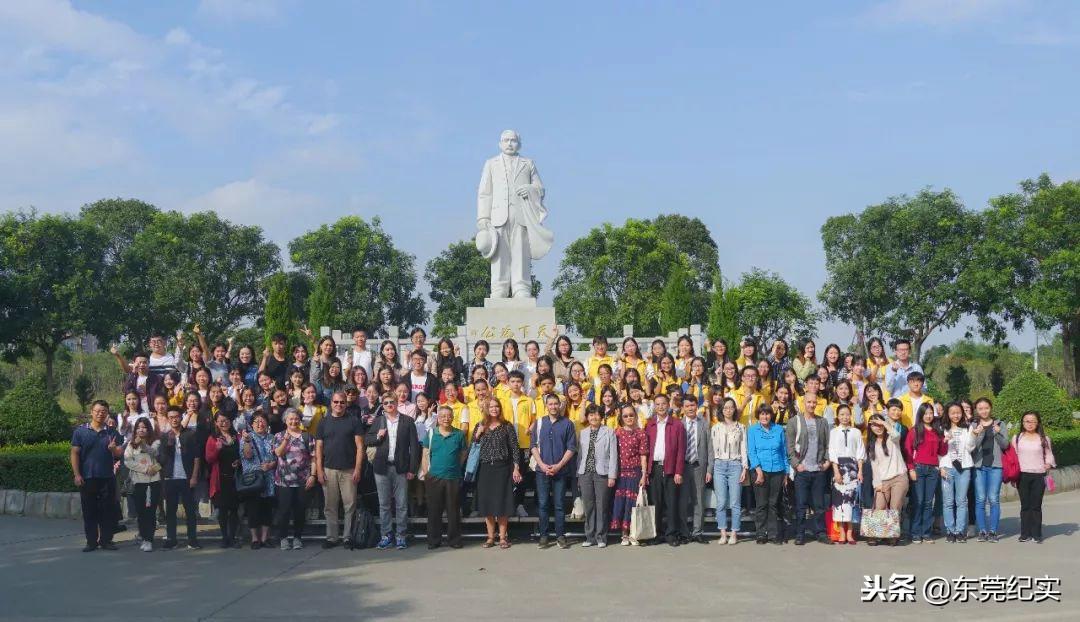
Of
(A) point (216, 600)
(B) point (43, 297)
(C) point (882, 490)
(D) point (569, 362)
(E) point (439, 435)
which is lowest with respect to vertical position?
(A) point (216, 600)

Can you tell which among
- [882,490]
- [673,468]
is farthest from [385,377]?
[882,490]

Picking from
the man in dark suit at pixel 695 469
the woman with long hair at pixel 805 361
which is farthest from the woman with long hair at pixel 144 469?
the woman with long hair at pixel 805 361

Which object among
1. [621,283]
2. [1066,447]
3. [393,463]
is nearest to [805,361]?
[393,463]

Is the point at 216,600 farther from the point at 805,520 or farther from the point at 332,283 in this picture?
the point at 332,283

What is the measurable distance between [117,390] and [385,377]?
2454 cm

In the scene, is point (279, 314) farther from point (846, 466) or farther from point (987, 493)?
point (987, 493)

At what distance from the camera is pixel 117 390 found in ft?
101

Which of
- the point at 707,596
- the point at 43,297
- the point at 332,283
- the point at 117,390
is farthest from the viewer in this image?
the point at 332,283

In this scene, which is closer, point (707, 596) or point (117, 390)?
point (707, 596)

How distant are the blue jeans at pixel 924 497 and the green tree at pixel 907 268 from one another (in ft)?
71.9

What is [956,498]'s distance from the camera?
8.95m

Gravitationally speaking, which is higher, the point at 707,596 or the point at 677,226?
the point at 677,226

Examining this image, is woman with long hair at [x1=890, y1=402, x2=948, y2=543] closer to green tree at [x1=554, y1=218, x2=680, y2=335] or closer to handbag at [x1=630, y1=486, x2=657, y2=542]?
handbag at [x1=630, y1=486, x2=657, y2=542]

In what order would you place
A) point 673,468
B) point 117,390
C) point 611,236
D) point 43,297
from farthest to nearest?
point 611,236, point 117,390, point 43,297, point 673,468
